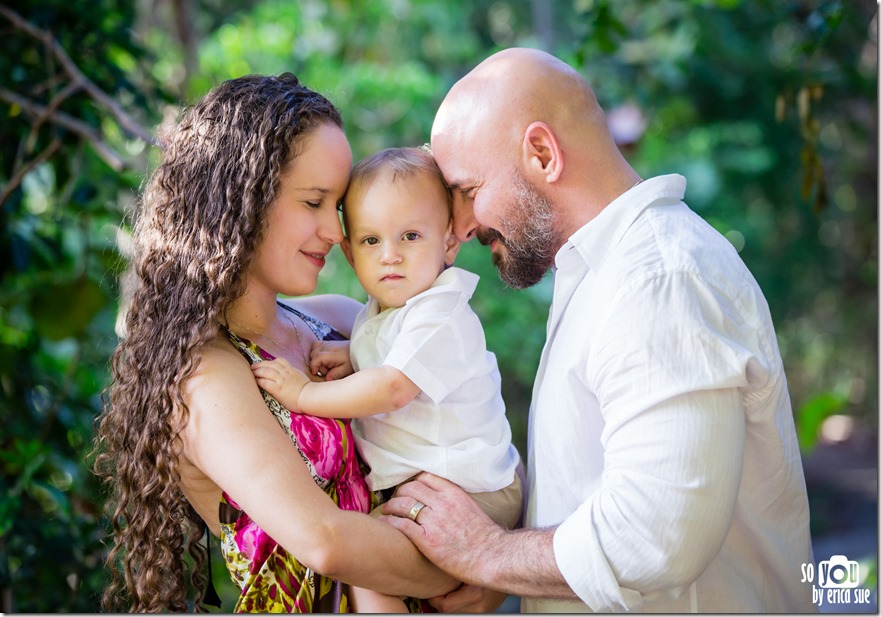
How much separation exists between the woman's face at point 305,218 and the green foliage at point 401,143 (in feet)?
1.13

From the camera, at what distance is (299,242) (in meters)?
1.83

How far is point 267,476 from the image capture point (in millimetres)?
1635

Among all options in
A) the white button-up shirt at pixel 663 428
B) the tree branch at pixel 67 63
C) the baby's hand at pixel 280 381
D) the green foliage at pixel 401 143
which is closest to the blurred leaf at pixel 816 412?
the green foliage at pixel 401 143

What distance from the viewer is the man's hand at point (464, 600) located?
1.92m

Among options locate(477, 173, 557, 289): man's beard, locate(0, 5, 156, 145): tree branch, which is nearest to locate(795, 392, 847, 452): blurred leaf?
locate(477, 173, 557, 289): man's beard

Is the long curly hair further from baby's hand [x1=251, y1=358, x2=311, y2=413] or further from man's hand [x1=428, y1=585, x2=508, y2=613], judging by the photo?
man's hand [x1=428, y1=585, x2=508, y2=613]

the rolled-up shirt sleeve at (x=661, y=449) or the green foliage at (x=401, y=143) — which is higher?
the green foliage at (x=401, y=143)

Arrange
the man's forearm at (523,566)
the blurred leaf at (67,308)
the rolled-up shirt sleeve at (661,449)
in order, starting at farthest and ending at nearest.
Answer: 1. the blurred leaf at (67,308)
2. the man's forearm at (523,566)
3. the rolled-up shirt sleeve at (661,449)

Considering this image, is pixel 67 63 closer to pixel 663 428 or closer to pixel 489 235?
pixel 489 235

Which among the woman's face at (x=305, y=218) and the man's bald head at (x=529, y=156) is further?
the man's bald head at (x=529, y=156)

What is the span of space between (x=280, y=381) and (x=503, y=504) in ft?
1.76

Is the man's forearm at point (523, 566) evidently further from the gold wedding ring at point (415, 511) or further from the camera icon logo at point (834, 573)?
the camera icon logo at point (834, 573)

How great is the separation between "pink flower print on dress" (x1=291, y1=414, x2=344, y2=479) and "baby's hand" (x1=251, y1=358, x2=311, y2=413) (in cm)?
3

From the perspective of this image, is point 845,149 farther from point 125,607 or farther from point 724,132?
point 125,607
